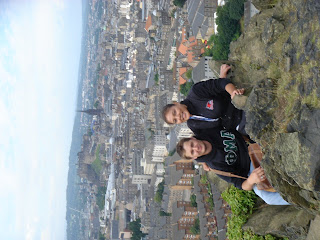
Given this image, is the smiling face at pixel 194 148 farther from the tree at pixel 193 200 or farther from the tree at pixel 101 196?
the tree at pixel 101 196

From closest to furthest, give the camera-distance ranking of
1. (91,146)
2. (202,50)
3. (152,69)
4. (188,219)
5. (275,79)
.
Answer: (275,79)
(188,219)
(202,50)
(152,69)
(91,146)

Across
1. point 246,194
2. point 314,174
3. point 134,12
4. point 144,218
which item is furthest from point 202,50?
point 134,12

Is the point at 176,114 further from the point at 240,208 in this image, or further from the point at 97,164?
the point at 97,164

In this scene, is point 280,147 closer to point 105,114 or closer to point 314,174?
point 314,174

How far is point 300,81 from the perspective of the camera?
572cm

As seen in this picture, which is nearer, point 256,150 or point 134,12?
point 256,150

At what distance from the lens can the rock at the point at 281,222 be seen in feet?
23.9

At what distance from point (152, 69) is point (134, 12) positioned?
128ft

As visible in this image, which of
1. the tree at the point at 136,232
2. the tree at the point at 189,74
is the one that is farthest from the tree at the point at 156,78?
the tree at the point at 136,232

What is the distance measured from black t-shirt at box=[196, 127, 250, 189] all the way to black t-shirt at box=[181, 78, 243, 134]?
287 millimetres

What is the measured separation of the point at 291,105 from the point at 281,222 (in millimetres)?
3479

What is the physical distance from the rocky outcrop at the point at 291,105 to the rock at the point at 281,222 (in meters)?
1.45

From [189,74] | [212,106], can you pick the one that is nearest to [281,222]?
[212,106]

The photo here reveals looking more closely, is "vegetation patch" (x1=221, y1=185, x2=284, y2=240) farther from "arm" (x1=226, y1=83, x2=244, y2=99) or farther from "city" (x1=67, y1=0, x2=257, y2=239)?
"city" (x1=67, y1=0, x2=257, y2=239)
